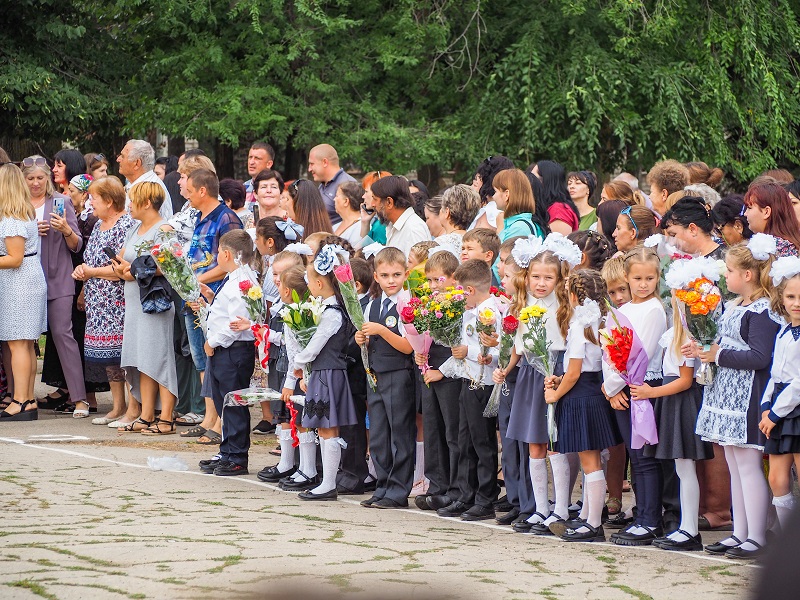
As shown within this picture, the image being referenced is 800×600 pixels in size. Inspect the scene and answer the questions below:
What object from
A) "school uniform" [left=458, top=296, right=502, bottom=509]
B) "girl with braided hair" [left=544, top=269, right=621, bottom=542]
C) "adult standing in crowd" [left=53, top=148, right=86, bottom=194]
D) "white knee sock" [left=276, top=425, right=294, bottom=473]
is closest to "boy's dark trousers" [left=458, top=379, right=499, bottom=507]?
"school uniform" [left=458, top=296, right=502, bottom=509]

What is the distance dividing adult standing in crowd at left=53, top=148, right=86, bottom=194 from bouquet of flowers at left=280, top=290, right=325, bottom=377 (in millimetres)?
4967

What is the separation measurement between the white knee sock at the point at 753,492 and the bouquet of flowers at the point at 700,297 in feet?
1.47

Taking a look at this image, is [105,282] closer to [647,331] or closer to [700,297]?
[647,331]

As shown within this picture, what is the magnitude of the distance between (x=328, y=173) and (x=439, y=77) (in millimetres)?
8179

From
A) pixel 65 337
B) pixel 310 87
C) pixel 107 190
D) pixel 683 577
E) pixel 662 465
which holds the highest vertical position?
pixel 310 87

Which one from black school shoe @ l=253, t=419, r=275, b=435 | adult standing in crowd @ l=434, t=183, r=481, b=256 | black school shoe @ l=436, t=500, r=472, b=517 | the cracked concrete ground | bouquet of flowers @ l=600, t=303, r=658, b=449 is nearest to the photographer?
the cracked concrete ground

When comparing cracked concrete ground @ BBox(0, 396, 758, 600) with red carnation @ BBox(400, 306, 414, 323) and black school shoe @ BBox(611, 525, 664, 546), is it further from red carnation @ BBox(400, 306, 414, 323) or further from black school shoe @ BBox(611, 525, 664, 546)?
red carnation @ BBox(400, 306, 414, 323)

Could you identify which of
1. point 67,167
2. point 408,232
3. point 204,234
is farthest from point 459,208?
point 67,167

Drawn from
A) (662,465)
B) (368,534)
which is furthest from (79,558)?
(662,465)

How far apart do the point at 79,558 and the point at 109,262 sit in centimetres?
507

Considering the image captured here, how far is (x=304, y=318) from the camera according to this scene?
8133mm

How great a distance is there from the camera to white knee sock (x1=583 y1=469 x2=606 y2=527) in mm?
6926

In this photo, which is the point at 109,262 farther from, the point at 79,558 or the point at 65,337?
the point at 79,558

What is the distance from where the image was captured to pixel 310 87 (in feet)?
57.8
